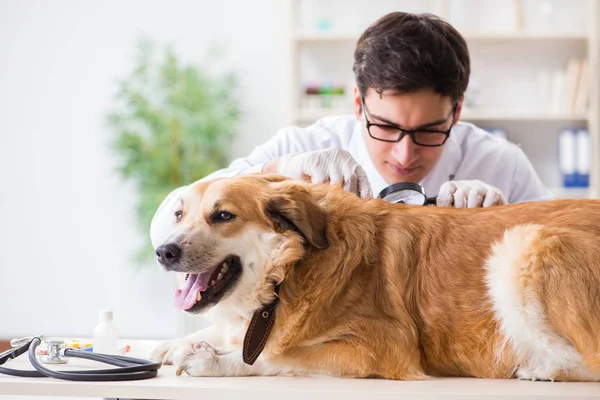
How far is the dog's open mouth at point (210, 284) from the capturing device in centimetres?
142

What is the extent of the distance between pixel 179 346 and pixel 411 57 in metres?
1.05

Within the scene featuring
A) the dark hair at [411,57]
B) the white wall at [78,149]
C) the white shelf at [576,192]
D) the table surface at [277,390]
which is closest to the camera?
the table surface at [277,390]

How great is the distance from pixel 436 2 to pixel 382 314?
3.72m

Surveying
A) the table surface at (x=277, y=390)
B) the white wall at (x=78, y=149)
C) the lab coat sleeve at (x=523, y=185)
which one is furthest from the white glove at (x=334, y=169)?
the white wall at (x=78, y=149)

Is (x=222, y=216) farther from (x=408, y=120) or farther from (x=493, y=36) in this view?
(x=493, y=36)

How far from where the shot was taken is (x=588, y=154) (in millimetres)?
4605

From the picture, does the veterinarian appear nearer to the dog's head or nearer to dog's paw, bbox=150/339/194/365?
the dog's head

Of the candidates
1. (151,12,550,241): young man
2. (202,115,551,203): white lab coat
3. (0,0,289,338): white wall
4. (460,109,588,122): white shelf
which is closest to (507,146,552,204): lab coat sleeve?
(202,115,551,203): white lab coat

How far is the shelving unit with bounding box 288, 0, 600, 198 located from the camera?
4617 millimetres

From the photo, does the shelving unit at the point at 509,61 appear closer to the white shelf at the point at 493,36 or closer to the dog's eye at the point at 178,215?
the white shelf at the point at 493,36

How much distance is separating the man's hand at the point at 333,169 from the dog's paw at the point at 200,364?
0.58 meters

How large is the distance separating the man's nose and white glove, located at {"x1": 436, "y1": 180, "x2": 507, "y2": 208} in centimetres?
24

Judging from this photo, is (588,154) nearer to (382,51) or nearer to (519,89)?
(519,89)

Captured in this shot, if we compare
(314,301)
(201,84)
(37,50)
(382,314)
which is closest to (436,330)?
(382,314)
